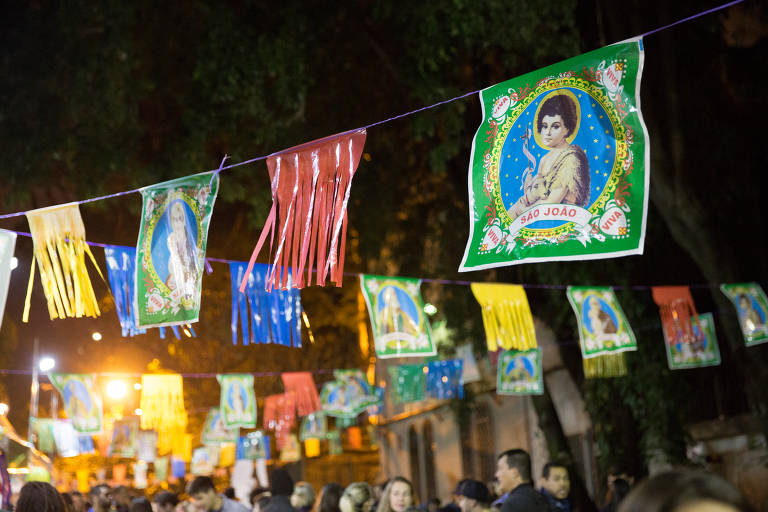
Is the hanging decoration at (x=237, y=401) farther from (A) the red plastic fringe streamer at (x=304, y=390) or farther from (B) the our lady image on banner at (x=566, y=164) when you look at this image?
(B) the our lady image on banner at (x=566, y=164)

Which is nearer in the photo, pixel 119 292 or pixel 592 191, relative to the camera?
pixel 592 191

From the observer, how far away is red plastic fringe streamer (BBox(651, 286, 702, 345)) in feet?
38.3

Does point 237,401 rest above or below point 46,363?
below

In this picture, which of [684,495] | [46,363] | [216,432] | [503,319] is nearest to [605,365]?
[503,319]

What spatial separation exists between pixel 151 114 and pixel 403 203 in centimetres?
497

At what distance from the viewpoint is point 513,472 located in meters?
6.36

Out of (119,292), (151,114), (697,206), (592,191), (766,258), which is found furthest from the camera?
(151,114)

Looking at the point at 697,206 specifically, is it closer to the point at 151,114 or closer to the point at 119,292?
the point at 119,292

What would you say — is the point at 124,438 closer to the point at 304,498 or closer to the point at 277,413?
the point at 277,413

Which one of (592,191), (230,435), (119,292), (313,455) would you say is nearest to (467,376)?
(230,435)

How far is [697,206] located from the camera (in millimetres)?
10281

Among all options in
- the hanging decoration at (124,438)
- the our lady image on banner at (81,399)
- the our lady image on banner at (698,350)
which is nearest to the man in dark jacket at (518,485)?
the our lady image on banner at (698,350)

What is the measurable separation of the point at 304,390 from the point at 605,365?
6.86 meters

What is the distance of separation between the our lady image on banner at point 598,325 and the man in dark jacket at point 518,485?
16.3ft
